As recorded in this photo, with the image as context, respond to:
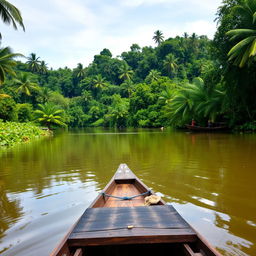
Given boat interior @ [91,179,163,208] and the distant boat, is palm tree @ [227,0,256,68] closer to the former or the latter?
the distant boat

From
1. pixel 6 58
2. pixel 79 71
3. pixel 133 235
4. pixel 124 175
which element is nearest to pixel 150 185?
pixel 124 175

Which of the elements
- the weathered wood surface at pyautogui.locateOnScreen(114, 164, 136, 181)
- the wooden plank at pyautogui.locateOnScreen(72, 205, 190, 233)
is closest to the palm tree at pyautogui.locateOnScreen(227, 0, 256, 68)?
the weathered wood surface at pyautogui.locateOnScreen(114, 164, 136, 181)

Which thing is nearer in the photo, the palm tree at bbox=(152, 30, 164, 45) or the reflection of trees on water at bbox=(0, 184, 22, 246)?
the reflection of trees on water at bbox=(0, 184, 22, 246)

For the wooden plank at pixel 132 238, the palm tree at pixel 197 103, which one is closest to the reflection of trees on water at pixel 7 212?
Result: the wooden plank at pixel 132 238

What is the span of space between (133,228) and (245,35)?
1639cm

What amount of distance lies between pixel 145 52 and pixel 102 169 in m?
65.8

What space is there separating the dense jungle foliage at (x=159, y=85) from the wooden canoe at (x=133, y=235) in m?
12.7

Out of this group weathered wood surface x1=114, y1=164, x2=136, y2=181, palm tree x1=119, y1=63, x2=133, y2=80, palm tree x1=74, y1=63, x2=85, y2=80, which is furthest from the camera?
palm tree x1=74, y1=63, x2=85, y2=80

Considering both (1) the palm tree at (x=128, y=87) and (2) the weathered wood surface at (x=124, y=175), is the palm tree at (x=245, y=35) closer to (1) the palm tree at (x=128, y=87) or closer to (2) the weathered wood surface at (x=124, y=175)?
(2) the weathered wood surface at (x=124, y=175)

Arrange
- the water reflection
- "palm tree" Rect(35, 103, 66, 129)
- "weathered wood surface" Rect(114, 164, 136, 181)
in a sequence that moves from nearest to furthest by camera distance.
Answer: the water reflection
"weathered wood surface" Rect(114, 164, 136, 181)
"palm tree" Rect(35, 103, 66, 129)

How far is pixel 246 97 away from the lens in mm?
19406

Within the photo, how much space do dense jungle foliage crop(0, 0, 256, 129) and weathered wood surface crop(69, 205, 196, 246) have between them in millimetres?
12559

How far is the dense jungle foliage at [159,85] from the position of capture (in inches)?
684

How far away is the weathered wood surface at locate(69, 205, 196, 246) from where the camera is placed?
2291 millimetres
